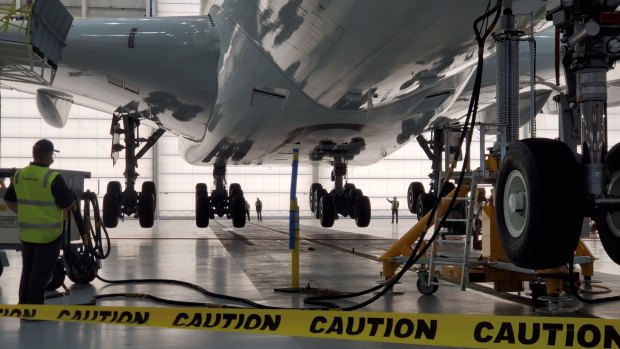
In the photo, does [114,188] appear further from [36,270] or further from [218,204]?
[36,270]

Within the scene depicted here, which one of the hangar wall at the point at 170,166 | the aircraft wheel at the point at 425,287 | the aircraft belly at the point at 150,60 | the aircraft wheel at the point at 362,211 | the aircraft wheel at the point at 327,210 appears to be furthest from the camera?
the hangar wall at the point at 170,166

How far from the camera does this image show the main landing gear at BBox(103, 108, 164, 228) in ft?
51.1

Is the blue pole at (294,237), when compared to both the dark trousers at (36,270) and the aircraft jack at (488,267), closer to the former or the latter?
the aircraft jack at (488,267)

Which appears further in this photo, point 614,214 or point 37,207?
point 37,207

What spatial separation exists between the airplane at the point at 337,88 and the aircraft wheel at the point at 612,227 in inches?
0.4

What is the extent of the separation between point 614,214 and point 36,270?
15.3ft

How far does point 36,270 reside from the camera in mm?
6242

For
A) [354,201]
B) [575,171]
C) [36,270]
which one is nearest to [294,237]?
[36,270]

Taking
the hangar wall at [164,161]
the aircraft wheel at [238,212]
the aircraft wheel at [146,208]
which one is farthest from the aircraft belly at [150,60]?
the hangar wall at [164,161]

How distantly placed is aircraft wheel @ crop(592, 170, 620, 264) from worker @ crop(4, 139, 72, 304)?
14.6ft

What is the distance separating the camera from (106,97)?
14039mm

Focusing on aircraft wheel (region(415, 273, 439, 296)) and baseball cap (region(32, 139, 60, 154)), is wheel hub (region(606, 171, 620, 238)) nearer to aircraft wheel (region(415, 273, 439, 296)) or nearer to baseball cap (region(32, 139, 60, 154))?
aircraft wheel (region(415, 273, 439, 296))

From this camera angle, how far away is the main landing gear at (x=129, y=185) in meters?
15.6

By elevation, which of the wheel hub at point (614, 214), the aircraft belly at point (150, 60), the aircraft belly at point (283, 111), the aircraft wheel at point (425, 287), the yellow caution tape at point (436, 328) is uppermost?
the aircraft belly at point (150, 60)
